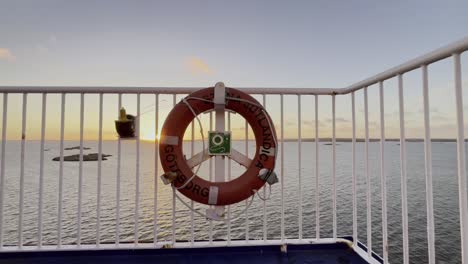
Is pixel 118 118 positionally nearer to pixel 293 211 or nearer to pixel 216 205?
pixel 216 205

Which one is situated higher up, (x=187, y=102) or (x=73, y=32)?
(x=73, y=32)

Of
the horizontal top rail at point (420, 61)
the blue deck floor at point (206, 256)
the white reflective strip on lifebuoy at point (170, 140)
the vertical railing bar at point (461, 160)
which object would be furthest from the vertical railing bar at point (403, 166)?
the white reflective strip on lifebuoy at point (170, 140)

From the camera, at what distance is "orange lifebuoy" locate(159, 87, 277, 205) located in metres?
1.38

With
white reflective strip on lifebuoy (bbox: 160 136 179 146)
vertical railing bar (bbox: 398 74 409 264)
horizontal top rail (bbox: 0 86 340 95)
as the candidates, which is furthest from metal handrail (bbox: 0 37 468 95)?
white reflective strip on lifebuoy (bbox: 160 136 179 146)

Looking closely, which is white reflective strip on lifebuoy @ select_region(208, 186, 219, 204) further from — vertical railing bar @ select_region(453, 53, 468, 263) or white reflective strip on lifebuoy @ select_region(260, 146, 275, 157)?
vertical railing bar @ select_region(453, 53, 468, 263)

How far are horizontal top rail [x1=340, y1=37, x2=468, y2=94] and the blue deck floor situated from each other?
36.6 inches

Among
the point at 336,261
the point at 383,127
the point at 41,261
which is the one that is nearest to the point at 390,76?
the point at 383,127

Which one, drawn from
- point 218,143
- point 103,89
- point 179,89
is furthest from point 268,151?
point 103,89

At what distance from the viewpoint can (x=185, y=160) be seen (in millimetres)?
1419

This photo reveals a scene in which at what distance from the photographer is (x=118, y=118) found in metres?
1.48

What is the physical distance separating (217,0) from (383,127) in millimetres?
6211

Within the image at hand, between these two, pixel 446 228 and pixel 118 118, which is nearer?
pixel 118 118

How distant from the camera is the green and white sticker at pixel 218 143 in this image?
4.68 ft

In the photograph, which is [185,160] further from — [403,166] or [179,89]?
[403,166]
